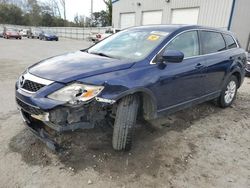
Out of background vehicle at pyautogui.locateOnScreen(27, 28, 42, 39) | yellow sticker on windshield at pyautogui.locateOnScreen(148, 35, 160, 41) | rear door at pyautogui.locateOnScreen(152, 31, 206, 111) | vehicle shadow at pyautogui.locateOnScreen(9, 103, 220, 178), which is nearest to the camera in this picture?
vehicle shadow at pyautogui.locateOnScreen(9, 103, 220, 178)

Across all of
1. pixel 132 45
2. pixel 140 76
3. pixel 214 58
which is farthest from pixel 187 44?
pixel 140 76

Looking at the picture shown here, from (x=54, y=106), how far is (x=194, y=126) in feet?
8.63

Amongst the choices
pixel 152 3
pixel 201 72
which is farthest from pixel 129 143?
pixel 152 3

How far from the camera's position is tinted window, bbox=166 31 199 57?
3564 millimetres

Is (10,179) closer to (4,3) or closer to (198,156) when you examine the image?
(198,156)

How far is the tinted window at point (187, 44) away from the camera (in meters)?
3.56

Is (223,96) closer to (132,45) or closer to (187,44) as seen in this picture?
(187,44)

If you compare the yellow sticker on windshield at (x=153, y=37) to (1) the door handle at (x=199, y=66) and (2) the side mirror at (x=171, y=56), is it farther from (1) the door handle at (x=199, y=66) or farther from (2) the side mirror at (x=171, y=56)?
(1) the door handle at (x=199, y=66)

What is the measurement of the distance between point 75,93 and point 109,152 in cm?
103

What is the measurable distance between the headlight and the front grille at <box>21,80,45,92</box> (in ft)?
0.80

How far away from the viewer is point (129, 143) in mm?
3082

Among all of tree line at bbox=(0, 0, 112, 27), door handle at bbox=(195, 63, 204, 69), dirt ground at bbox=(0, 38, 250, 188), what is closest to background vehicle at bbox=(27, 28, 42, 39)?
tree line at bbox=(0, 0, 112, 27)

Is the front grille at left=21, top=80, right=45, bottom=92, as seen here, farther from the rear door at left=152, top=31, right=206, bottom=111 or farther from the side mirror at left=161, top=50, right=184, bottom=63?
the side mirror at left=161, top=50, right=184, bottom=63

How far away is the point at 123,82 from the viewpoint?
9.20ft
